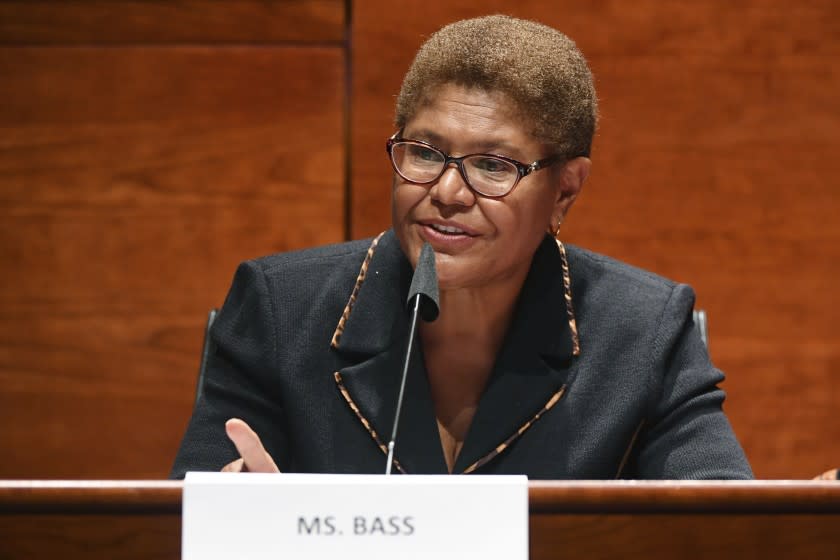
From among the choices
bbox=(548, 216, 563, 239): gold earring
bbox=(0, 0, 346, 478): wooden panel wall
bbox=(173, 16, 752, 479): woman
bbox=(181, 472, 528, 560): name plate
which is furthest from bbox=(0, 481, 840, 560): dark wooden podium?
bbox=(0, 0, 346, 478): wooden panel wall

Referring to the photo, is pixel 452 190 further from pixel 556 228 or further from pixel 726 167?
pixel 726 167

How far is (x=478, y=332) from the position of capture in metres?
1.46

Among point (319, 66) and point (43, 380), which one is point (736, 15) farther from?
point (43, 380)

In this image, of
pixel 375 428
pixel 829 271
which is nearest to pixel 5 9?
pixel 375 428

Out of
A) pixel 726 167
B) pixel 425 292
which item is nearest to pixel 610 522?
pixel 425 292

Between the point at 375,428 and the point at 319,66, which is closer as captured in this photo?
→ the point at 375,428

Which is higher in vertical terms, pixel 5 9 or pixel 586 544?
pixel 5 9

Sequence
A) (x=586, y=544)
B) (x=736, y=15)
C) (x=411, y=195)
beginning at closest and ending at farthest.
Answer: (x=586, y=544) → (x=411, y=195) → (x=736, y=15)

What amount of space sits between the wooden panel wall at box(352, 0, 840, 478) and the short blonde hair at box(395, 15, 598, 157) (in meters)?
0.66

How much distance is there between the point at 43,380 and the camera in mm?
2074

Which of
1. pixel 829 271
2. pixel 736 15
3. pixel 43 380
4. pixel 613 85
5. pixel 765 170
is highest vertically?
pixel 736 15

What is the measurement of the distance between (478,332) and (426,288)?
13.1 inches

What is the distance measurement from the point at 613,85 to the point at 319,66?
0.55 m

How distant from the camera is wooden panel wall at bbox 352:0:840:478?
2041 millimetres
